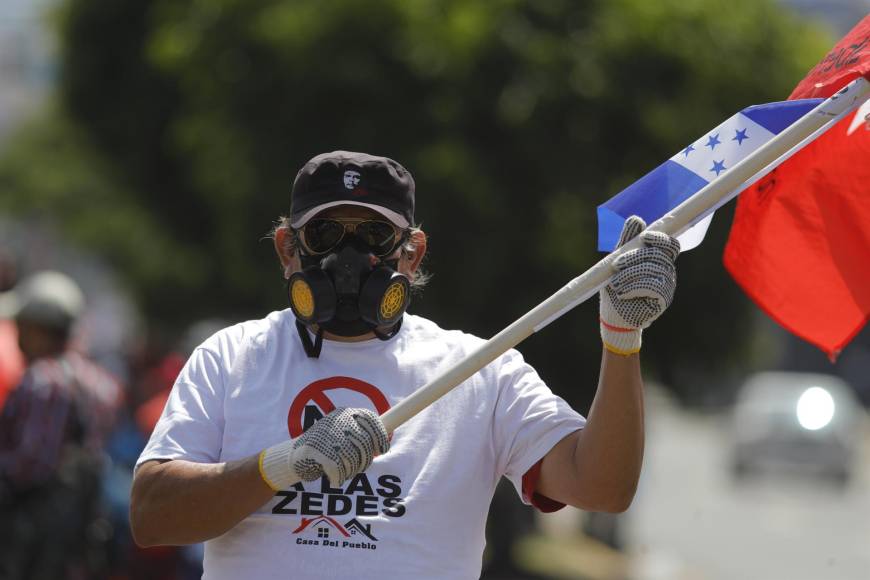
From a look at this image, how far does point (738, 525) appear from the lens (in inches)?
724

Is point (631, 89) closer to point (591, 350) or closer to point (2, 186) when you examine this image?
point (591, 350)

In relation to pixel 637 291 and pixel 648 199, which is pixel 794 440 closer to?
→ pixel 648 199

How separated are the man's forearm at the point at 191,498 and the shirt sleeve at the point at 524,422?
1.71ft

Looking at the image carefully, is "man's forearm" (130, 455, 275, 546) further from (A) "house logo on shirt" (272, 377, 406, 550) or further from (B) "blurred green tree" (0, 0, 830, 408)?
(B) "blurred green tree" (0, 0, 830, 408)

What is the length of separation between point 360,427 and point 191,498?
38 cm

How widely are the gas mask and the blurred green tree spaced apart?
713 cm

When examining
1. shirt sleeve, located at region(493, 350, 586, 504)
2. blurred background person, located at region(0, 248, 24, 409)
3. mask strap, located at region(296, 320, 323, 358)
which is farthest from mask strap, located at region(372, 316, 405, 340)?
blurred background person, located at region(0, 248, 24, 409)

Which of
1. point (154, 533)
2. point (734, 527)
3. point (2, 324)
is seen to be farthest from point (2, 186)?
point (154, 533)

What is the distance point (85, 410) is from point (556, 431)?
3752 mm

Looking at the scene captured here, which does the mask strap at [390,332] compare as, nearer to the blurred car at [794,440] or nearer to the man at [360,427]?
the man at [360,427]

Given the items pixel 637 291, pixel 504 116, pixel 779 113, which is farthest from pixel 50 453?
pixel 504 116

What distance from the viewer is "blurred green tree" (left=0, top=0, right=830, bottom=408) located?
413 inches

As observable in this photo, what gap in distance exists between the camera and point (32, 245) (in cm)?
4047

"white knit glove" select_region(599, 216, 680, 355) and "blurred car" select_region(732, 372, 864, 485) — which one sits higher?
"blurred car" select_region(732, 372, 864, 485)
